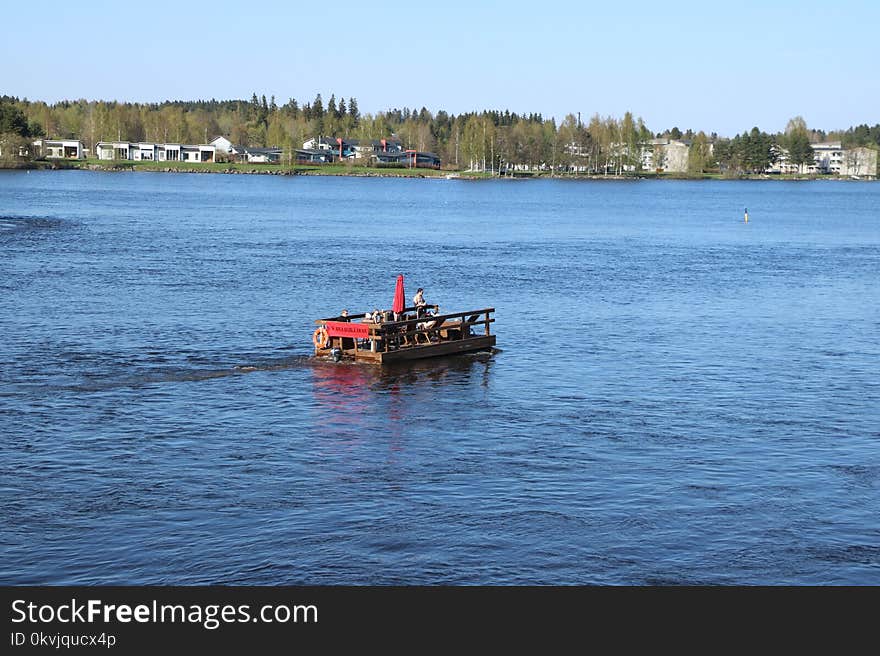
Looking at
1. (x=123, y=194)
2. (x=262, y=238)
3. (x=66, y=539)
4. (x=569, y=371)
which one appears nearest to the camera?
(x=66, y=539)

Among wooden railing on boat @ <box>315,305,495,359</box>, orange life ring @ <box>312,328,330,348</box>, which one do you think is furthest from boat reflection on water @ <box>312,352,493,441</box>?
orange life ring @ <box>312,328,330,348</box>

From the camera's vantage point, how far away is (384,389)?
4056 centimetres

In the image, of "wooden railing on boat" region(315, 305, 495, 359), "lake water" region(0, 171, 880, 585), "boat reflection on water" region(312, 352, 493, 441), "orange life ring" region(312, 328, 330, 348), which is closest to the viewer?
"lake water" region(0, 171, 880, 585)

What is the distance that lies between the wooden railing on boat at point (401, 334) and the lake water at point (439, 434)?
42.7 inches

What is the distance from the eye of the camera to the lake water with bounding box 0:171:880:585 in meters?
24.7

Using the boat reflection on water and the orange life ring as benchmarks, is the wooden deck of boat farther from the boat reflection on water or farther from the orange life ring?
the boat reflection on water

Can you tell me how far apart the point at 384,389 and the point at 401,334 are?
4238 mm

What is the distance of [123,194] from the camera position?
6978 inches

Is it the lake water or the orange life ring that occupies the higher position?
the orange life ring

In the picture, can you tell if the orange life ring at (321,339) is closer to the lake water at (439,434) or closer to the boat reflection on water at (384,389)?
the lake water at (439,434)

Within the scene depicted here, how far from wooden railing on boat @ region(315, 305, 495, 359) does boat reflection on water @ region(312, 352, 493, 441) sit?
76 centimetres

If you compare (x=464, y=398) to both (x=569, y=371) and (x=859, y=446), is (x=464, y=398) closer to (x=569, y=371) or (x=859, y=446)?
(x=569, y=371)
